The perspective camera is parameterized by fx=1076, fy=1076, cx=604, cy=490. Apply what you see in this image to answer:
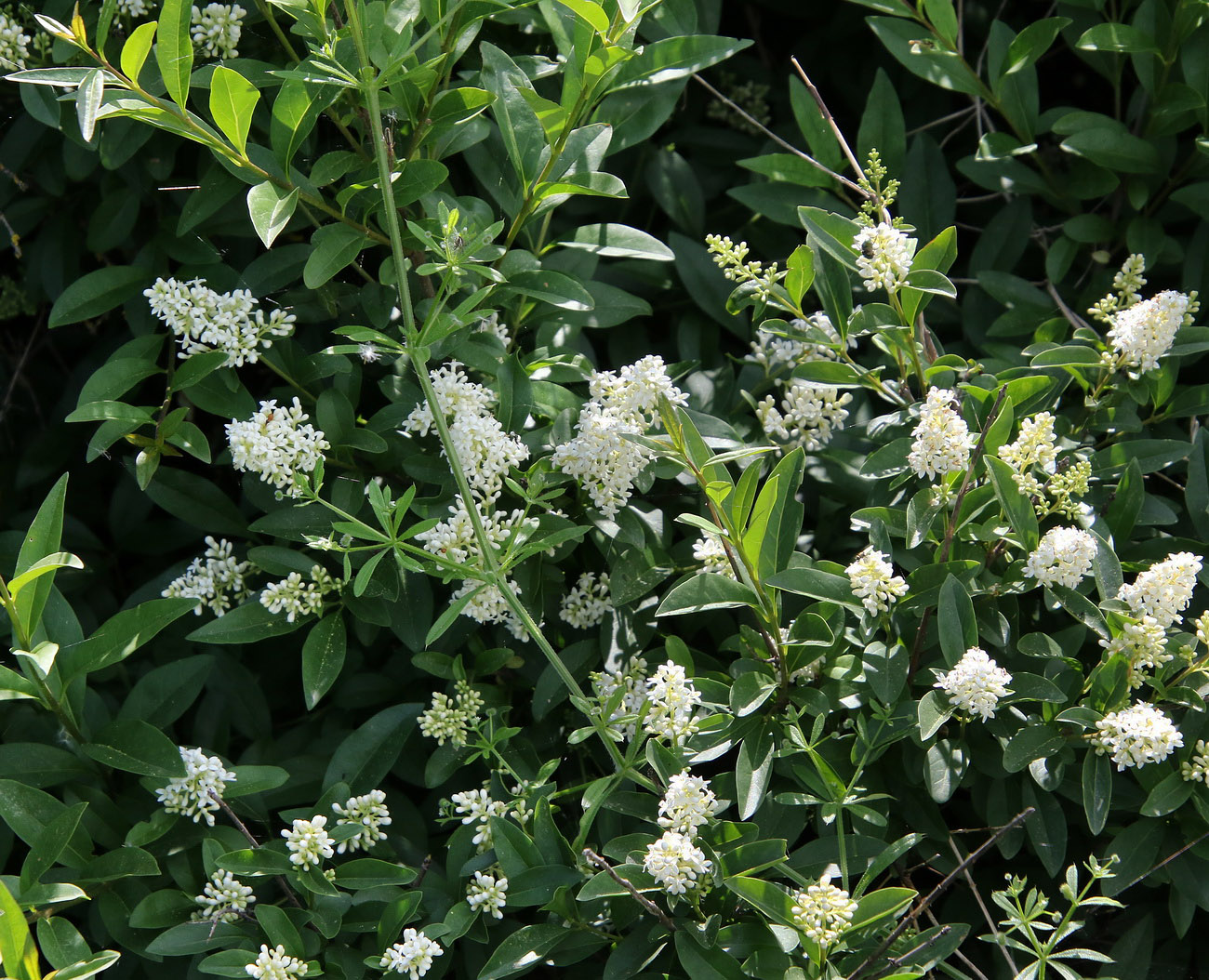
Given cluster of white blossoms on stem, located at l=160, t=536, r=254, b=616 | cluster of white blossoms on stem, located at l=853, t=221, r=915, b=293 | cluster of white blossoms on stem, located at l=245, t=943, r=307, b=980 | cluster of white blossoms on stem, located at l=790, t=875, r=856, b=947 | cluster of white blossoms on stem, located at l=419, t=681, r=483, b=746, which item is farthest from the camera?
cluster of white blossoms on stem, located at l=160, t=536, r=254, b=616

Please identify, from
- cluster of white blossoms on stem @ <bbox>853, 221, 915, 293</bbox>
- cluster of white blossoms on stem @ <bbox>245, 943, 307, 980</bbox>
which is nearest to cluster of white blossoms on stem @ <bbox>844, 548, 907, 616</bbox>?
cluster of white blossoms on stem @ <bbox>853, 221, 915, 293</bbox>

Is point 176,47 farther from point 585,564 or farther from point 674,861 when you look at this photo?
point 674,861

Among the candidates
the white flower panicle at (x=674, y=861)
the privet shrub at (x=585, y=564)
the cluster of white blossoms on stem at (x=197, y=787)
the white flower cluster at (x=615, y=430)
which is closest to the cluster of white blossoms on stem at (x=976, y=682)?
the privet shrub at (x=585, y=564)

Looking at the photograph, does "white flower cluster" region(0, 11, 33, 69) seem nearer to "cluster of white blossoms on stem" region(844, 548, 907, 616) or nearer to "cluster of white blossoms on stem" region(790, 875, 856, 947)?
"cluster of white blossoms on stem" region(844, 548, 907, 616)

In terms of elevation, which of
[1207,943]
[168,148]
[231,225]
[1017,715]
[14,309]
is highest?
[168,148]

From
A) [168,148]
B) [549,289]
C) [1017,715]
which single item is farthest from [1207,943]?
[168,148]

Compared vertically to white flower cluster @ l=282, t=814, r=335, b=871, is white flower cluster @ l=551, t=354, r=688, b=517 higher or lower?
higher

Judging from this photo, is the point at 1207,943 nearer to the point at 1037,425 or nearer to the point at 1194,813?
the point at 1194,813
